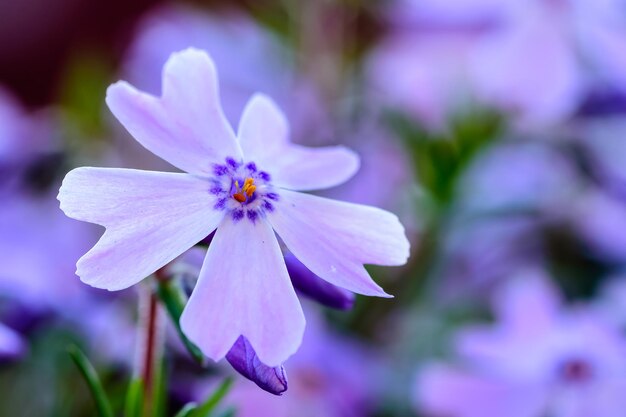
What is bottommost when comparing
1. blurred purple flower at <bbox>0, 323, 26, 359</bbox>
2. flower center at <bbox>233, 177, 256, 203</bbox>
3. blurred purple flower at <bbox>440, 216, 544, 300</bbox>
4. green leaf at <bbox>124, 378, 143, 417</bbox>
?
blurred purple flower at <bbox>0, 323, 26, 359</bbox>

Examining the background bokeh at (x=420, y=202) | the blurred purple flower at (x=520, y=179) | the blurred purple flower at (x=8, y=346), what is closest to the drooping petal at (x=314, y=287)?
the blurred purple flower at (x=8, y=346)

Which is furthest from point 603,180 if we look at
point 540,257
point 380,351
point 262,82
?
point 262,82

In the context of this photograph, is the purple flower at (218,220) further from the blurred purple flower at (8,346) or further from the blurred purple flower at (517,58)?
the blurred purple flower at (517,58)

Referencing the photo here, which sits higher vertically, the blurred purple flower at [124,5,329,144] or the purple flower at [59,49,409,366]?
the blurred purple flower at [124,5,329,144]

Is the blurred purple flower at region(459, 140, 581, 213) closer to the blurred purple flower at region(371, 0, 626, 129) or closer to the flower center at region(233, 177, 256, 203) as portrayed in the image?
the blurred purple flower at region(371, 0, 626, 129)

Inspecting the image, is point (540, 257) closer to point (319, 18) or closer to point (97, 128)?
point (319, 18)

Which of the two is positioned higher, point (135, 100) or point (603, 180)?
point (603, 180)

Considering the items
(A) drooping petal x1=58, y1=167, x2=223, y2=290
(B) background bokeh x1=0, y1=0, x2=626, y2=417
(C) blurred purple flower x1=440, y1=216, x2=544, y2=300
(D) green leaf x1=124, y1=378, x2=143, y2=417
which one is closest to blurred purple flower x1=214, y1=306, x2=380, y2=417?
(B) background bokeh x1=0, y1=0, x2=626, y2=417
